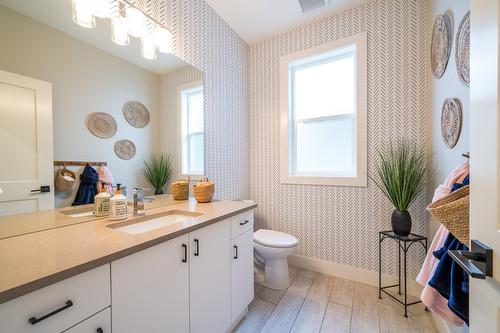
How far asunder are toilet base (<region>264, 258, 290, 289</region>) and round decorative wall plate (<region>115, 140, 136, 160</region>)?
4.92 ft

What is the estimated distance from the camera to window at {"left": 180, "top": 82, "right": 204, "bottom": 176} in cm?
170

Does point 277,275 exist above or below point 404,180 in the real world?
below

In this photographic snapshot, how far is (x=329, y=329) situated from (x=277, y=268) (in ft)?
1.94

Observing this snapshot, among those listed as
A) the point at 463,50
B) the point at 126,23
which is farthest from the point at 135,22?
the point at 463,50

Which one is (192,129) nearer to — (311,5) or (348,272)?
(311,5)

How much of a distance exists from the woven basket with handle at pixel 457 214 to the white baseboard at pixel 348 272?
1435 millimetres

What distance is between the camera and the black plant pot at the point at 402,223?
1567 millimetres

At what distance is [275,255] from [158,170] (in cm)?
123

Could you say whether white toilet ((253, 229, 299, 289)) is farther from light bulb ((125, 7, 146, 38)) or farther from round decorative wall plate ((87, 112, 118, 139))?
light bulb ((125, 7, 146, 38))

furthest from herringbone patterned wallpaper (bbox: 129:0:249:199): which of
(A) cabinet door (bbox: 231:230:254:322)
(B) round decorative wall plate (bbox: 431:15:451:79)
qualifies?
(B) round decorative wall plate (bbox: 431:15:451:79)

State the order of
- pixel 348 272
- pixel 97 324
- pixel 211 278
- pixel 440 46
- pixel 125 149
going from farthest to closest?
pixel 348 272 → pixel 440 46 → pixel 125 149 → pixel 211 278 → pixel 97 324

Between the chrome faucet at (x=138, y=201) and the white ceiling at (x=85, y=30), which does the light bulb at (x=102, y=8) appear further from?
the chrome faucet at (x=138, y=201)

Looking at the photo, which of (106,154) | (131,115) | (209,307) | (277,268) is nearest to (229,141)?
(131,115)

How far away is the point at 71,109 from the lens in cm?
103
